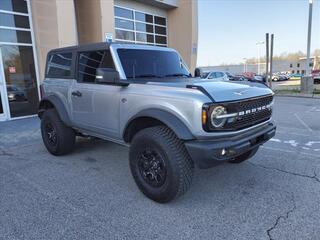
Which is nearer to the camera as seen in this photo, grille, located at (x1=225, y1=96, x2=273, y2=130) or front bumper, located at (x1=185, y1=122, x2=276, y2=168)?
front bumper, located at (x1=185, y1=122, x2=276, y2=168)

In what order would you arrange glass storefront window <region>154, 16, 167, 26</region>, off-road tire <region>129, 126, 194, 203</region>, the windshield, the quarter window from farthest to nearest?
glass storefront window <region>154, 16, 167, 26</region> → the quarter window → the windshield → off-road tire <region>129, 126, 194, 203</region>

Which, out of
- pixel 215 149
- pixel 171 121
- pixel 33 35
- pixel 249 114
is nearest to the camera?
pixel 215 149

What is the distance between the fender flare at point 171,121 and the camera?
300 centimetres

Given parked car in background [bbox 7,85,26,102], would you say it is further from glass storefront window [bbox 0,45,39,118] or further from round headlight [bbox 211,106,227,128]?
round headlight [bbox 211,106,227,128]

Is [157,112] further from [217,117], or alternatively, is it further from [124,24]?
[124,24]

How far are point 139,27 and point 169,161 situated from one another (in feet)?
41.9

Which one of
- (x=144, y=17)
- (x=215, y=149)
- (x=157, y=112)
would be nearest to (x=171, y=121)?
(x=157, y=112)

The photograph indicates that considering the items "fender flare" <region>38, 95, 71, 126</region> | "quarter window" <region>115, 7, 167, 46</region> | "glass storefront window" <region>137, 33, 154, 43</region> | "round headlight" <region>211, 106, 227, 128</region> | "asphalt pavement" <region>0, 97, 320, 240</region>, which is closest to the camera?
"asphalt pavement" <region>0, 97, 320, 240</region>

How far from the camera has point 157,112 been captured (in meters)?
3.26

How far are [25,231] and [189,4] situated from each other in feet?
51.3

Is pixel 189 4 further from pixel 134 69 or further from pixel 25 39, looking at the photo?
pixel 134 69

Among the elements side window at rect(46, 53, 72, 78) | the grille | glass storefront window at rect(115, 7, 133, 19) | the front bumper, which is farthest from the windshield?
glass storefront window at rect(115, 7, 133, 19)

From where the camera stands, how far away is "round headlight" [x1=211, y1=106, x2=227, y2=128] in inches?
116

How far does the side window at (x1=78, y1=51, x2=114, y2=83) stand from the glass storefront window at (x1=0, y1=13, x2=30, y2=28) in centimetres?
620
